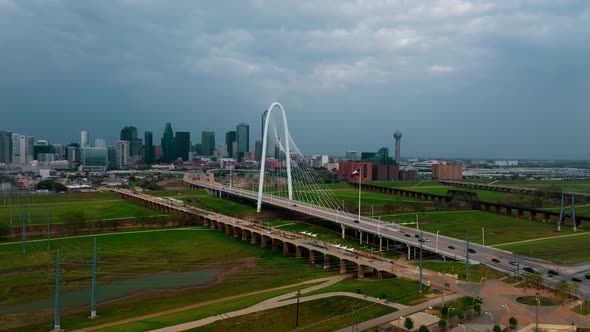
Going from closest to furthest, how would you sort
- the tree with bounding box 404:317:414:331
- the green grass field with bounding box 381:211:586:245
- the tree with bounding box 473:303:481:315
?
the tree with bounding box 404:317:414:331
the tree with bounding box 473:303:481:315
the green grass field with bounding box 381:211:586:245

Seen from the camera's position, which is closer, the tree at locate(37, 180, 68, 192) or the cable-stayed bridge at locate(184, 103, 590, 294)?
the cable-stayed bridge at locate(184, 103, 590, 294)

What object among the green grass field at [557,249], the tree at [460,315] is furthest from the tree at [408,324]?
the green grass field at [557,249]

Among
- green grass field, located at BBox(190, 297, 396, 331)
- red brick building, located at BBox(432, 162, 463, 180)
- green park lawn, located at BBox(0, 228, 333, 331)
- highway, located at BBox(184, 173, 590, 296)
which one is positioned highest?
red brick building, located at BBox(432, 162, 463, 180)

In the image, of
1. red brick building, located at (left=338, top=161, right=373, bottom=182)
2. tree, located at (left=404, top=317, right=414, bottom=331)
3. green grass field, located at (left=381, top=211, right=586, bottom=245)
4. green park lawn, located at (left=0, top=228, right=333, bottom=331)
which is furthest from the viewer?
red brick building, located at (left=338, top=161, right=373, bottom=182)

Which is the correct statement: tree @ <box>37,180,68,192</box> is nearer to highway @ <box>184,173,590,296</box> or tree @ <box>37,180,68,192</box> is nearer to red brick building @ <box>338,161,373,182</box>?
highway @ <box>184,173,590,296</box>

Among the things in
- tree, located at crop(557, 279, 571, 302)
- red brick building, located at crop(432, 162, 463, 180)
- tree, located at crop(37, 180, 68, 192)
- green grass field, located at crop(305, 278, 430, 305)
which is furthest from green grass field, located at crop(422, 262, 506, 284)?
red brick building, located at crop(432, 162, 463, 180)

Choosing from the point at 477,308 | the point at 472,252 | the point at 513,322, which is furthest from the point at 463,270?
the point at 513,322
